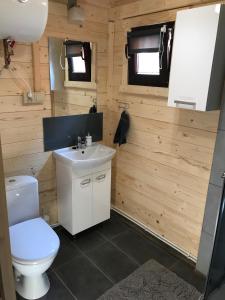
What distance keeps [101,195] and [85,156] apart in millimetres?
437

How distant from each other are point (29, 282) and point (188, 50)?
6.72 ft

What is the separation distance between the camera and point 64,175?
2383 mm

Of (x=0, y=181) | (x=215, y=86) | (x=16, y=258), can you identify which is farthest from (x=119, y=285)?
(x=215, y=86)

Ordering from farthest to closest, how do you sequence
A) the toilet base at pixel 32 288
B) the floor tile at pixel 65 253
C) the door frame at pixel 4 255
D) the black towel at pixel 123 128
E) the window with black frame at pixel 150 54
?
the black towel at pixel 123 128
the floor tile at pixel 65 253
the window with black frame at pixel 150 54
the toilet base at pixel 32 288
the door frame at pixel 4 255

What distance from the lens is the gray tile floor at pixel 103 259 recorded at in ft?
6.54

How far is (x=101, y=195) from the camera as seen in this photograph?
Answer: 8.47 feet

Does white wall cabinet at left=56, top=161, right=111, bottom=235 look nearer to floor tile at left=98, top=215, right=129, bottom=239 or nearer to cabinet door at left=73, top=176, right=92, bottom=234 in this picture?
cabinet door at left=73, top=176, right=92, bottom=234

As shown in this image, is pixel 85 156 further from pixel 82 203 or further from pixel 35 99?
pixel 35 99

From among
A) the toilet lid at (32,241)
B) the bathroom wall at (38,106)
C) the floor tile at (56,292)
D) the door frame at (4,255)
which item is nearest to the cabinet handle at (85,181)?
the bathroom wall at (38,106)

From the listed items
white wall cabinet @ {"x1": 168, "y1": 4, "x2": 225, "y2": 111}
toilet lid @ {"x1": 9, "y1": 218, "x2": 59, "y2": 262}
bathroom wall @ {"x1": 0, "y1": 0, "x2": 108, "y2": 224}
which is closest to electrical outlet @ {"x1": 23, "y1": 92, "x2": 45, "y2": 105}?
bathroom wall @ {"x1": 0, "y1": 0, "x2": 108, "y2": 224}

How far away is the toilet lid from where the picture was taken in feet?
5.61

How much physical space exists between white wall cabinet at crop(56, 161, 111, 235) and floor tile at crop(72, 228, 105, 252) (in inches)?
4.6

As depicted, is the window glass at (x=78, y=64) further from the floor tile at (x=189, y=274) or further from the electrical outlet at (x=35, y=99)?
the floor tile at (x=189, y=274)

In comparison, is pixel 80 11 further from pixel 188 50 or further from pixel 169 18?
pixel 188 50
